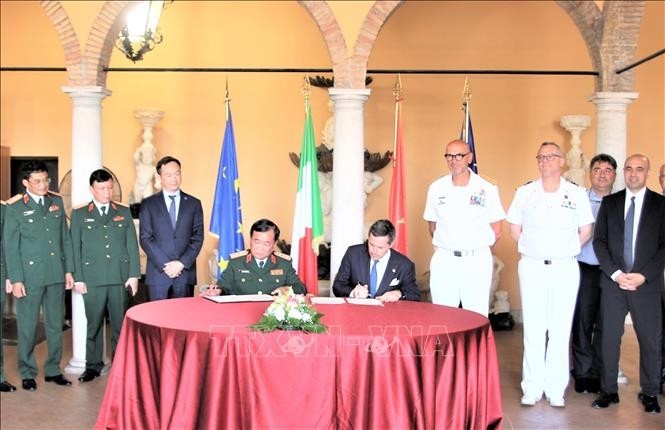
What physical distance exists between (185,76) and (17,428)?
5.39 metres

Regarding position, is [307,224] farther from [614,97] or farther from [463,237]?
[614,97]

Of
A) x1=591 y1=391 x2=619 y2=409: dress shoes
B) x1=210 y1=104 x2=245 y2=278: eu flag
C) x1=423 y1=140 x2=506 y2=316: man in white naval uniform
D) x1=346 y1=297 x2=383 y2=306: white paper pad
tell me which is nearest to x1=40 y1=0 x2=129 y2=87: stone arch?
x1=210 y1=104 x2=245 y2=278: eu flag

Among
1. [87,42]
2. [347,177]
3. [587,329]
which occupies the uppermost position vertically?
[87,42]

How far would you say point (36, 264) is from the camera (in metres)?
5.55

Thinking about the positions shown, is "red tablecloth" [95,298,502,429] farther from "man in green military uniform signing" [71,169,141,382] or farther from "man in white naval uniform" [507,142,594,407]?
"man in green military uniform signing" [71,169,141,382]

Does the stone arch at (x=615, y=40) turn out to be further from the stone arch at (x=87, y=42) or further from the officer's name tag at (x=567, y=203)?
the stone arch at (x=87, y=42)

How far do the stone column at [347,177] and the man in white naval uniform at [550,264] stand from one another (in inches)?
58.9

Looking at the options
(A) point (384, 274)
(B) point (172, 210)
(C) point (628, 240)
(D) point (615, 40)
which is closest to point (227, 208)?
(B) point (172, 210)

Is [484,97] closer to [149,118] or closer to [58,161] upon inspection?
[149,118]

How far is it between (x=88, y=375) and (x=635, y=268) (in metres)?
3.92

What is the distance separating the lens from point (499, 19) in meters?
9.05

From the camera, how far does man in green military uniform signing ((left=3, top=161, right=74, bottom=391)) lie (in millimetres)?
5492

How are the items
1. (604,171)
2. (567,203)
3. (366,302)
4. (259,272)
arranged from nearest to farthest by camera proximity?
1. (366,302)
2. (259,272)
3. (567,203)
4. (604,171)

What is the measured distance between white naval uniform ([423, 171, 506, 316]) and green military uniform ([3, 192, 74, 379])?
2.67 m
